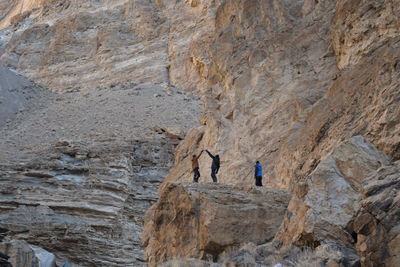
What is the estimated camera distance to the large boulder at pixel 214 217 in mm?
11281

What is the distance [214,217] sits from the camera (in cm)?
1146

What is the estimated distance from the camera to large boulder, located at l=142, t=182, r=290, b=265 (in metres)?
11.3

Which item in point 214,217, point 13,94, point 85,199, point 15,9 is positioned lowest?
point 214,217

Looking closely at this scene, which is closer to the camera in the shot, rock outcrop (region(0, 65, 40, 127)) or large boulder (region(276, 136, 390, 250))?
large boulder (region(276, 136, 390, 250))

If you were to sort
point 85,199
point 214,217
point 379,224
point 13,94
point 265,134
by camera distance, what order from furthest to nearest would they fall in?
point 13,94 < point 85,199 < point 265,134 < point 214,217 < point 379,224

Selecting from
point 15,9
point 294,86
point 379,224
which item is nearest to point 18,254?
point 294,86

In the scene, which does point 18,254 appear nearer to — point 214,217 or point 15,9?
point 214,217

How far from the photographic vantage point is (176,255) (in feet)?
39.9

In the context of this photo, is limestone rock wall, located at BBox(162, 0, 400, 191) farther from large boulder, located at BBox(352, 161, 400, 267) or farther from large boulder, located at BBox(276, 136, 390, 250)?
large boulder, located at BBox(352, 161, 400, 267)

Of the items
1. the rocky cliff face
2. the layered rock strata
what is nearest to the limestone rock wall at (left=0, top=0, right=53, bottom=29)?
the rocky cliff face

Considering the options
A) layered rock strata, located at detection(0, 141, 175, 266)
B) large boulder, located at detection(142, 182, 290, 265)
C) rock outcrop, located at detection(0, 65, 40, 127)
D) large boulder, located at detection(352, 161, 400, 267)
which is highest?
rock outcrop, located at detection(0, 65, 40, 127)

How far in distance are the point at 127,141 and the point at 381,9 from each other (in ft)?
51.9

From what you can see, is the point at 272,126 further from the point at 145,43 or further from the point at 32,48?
the point at 32,48

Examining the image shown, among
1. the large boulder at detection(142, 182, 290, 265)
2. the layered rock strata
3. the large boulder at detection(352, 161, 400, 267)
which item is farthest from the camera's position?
the layered rock strata
